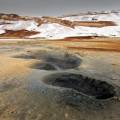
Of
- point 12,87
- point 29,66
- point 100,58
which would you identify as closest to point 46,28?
point 100,58

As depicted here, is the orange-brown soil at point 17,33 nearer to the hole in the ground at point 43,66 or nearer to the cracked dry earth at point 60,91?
the cracked dry earth at point 60,91

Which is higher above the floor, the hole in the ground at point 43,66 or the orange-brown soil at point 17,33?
the hole in the ground at point 43,66

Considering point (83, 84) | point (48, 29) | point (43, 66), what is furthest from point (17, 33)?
point (83, 84)

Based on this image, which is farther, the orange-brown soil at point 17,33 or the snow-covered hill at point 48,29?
the orange-brown soil at point 17,33

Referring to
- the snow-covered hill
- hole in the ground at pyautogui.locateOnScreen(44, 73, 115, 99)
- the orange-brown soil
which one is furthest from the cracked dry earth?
the orange-brown soil

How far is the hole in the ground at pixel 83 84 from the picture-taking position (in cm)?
775

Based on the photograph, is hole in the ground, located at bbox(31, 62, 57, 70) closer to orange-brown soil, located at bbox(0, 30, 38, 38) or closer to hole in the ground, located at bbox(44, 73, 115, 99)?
hole in the ground, located at bbox(44, 73, 115, 99)

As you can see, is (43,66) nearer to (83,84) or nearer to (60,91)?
(83,84)

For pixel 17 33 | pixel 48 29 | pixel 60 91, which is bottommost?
pixel 17 33

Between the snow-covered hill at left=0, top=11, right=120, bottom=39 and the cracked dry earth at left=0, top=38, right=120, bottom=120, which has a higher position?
the cracked dry earth at left=0, top=38, right=120, bottom=120

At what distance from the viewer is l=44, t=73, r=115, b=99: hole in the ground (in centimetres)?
775

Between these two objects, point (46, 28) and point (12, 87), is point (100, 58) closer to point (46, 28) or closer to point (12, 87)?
point (12, 87)

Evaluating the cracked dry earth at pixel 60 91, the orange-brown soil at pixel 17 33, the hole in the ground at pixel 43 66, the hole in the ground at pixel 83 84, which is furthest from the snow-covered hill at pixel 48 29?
the hole in the ground at pixel 83 84

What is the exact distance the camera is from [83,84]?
27.9 feet
